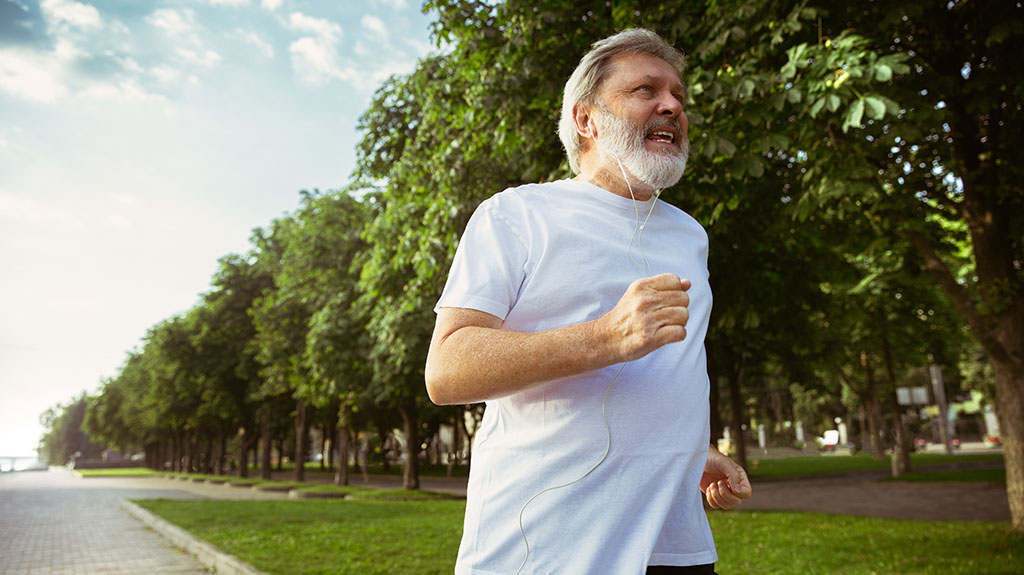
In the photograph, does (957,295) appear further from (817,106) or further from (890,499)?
(890,499)

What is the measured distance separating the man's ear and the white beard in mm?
48

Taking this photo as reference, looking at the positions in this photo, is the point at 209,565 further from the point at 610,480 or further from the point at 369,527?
the point at 610,480

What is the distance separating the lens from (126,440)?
72.9 metres

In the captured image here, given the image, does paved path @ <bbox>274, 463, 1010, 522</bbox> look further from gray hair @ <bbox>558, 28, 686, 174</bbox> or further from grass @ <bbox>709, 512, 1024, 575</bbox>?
gray hair @ <bbox>558, 28, 686, 174</bbox>

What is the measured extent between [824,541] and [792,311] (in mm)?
4676

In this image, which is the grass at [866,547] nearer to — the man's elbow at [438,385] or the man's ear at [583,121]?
the man's ear at [583,121]

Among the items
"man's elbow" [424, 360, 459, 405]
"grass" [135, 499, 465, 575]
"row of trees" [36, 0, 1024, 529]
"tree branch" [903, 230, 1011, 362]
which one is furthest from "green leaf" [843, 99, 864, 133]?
"grass" [135, 499, 465, 575]

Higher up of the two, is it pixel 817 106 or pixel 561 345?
pixel 817 106

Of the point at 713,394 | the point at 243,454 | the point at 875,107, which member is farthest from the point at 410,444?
the point at 875,107

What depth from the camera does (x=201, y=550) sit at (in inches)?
414

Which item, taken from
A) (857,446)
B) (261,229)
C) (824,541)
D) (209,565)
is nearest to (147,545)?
(209,565)

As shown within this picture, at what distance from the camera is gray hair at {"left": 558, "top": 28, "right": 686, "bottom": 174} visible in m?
1.76

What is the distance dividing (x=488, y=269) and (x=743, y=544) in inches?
366

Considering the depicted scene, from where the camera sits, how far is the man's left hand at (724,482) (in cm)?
172
